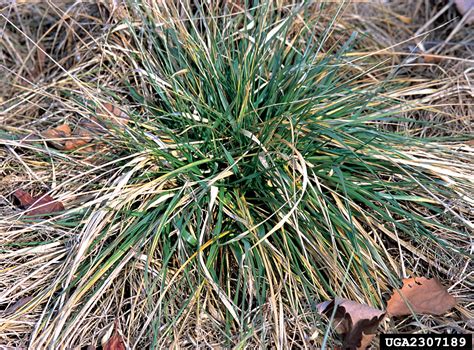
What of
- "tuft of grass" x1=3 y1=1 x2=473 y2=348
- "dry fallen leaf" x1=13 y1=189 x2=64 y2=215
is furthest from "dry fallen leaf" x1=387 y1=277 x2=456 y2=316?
"dry fallen leaf" x1=13 y1=189 x2=64 y2=215

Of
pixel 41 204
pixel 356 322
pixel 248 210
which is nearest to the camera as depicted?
pixel 356 322

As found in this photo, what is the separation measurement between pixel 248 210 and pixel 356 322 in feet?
1.74

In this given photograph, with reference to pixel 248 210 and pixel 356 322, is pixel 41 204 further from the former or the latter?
pixel 356 322

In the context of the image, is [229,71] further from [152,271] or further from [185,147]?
[152,271]

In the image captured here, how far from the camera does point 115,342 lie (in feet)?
6.35

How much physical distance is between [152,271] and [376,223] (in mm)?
792

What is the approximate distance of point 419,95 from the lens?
9.20 ft

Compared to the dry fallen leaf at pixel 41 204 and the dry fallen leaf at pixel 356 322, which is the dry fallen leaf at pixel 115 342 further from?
the dry fallen leaf at pixel 356 322

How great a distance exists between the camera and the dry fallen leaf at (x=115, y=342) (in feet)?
6.32

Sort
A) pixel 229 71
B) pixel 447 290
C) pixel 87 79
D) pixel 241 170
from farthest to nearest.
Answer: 1. pixel 87 79
2. pixel 229 71
3. pixel 241 170
4. pixel 447 290

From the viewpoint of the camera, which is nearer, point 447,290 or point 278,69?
point 447,290

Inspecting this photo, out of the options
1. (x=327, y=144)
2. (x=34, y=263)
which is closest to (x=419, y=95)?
(x=327, y=144)

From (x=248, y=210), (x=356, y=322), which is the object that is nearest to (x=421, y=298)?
(x=356, y=322)

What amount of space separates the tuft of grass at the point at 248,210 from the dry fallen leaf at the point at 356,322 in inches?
2.6
